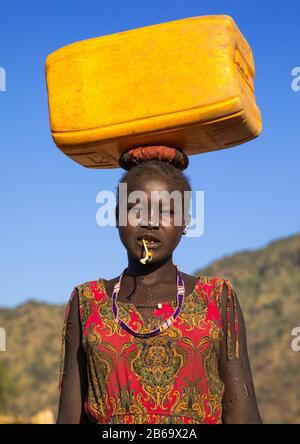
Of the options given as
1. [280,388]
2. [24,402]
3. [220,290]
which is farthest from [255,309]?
[220,290]

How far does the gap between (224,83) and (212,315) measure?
0.99 m

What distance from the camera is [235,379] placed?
3.67m

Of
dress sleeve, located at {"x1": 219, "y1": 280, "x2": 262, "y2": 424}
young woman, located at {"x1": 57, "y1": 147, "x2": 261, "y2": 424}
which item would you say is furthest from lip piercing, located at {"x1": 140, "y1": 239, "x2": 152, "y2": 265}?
dress sleeve, located at {"x1": 219, "y1": 280, "x2": 262, "y2": 424}

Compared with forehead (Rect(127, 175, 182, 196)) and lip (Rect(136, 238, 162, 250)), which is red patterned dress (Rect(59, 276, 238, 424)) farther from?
forehead (Rect(127, 175, 182, 196))

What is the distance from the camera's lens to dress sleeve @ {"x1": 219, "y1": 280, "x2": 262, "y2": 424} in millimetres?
3662

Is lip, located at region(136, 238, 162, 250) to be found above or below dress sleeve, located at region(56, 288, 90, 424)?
above

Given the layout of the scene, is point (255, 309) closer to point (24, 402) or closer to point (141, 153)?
point (24, 402)

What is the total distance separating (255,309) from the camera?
1590 inches

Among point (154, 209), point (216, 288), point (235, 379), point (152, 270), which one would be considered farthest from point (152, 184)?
point (235, 379)

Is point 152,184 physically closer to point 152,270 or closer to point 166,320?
point 152,270

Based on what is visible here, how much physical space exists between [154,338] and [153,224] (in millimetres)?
477

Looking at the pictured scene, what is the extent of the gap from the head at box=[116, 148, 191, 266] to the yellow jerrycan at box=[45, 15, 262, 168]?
0.14 metres

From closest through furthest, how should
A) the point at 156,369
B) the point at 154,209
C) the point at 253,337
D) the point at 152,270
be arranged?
the point at 156,369 < the point at 154,209 < the point at 152,270 < the point at 253,337

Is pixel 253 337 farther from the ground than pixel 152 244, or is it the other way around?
pixel 253 337
